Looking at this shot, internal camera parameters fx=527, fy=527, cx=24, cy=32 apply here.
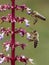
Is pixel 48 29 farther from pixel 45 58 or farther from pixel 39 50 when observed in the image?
pixel 45 58

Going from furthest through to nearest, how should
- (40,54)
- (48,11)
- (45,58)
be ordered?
(48,11) < (40,54) < (45,58)

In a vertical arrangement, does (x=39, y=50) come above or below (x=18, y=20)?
below

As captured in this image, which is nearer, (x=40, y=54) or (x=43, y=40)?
(x=40, y=54)

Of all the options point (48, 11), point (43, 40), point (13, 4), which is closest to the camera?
point (13, 4)

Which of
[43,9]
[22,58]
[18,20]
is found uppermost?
[18,20]

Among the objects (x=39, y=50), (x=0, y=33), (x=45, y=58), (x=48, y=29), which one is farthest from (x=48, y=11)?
(x=0, y=33)

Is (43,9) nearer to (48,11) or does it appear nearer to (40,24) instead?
(48,11)

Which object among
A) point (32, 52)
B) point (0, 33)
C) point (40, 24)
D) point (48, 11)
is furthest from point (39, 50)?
point (0, 33)

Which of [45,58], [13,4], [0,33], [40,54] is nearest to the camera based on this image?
[13,4]

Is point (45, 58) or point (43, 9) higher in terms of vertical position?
point (45, 58)
